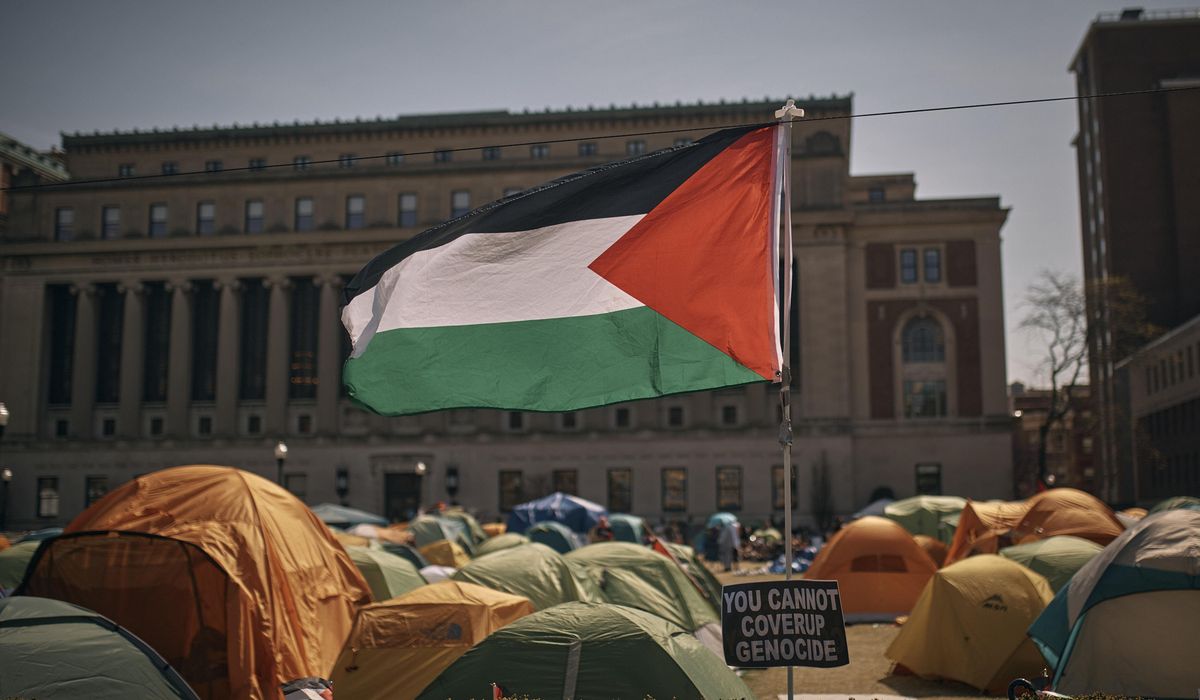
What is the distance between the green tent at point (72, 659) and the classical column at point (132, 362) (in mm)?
58454

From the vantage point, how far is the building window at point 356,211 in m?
66.5

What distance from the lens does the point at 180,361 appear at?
215 ft

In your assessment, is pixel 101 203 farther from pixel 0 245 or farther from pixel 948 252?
pixel 948 252

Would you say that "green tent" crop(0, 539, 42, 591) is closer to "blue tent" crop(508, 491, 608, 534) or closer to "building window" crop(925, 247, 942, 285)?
"blue tent" crop(508, 491, 608, 534)

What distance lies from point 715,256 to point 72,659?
6.73 meters

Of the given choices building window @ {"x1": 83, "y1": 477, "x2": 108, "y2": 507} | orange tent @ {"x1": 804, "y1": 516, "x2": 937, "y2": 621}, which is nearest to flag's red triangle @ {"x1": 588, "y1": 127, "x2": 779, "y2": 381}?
orange tent @ {"x1": 804, "y1": 516, "x2": 937, "y2": 621}

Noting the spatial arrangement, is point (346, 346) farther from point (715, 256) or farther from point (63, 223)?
point (715, 256)

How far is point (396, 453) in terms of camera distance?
63.8m

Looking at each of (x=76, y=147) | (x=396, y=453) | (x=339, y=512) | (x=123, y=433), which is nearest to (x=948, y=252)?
(x=396, y=453)

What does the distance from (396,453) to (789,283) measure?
58106 millimetres

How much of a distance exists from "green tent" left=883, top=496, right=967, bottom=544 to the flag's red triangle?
1099 inches

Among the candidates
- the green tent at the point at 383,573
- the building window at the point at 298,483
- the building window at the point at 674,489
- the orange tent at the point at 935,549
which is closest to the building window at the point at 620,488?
the building window at the point at 674,489

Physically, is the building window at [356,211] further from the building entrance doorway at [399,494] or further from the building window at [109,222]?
the building entrance doorway at [399,494]

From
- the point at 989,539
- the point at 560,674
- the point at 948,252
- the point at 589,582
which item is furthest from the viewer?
the point at 948,252
